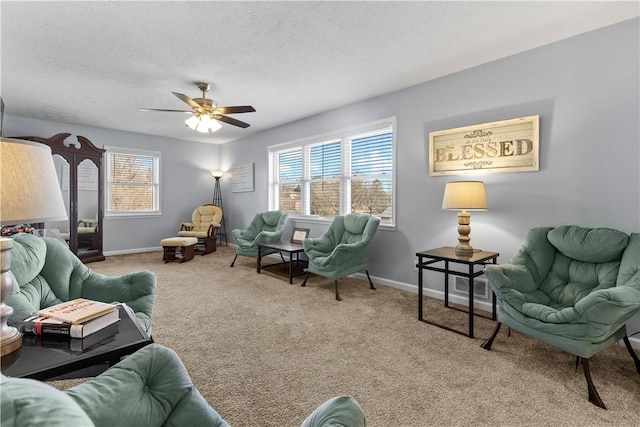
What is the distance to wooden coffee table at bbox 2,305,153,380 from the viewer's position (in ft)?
3.39

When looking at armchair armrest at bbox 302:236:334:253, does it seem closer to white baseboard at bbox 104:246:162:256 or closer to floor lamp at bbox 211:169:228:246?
floor lamp at bbox 211:169:228:246

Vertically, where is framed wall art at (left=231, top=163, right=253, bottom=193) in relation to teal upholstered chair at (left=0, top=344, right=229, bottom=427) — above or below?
above

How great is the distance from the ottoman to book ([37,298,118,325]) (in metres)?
4.17

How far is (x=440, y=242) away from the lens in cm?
355

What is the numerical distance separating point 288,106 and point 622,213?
387 centimetres

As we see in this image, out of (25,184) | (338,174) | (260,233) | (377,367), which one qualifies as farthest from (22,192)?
(338,174)

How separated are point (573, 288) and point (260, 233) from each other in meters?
3.64

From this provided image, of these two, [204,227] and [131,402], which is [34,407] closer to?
[131,402]

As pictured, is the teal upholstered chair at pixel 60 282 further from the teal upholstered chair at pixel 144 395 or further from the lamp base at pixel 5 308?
the teal upholstered chair at pixel 144 395

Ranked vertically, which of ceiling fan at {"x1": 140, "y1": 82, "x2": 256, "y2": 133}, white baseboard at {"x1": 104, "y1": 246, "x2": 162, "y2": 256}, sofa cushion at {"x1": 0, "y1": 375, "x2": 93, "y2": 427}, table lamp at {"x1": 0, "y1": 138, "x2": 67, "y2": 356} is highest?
ceiling fan at {"x1": 140, "y1": 82, "x2": 256, "y2": 133}

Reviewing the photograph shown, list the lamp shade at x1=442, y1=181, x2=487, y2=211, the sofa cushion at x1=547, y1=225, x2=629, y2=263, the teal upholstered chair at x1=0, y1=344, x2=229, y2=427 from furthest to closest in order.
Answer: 1. the lamp shade at x1=442, y1=181, x2=487, y2=211
2. the sofa cushion at x1=547, y1=225, x2=629, y2=263
3. the teal upholstered chair at x1=0, y1=344, x2=229, y2=427

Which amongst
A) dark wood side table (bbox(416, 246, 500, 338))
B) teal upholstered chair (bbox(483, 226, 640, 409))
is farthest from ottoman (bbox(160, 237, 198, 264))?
teal upholstered chair (bbox(483, 226, 640, 409))

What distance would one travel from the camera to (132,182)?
21.2 ft

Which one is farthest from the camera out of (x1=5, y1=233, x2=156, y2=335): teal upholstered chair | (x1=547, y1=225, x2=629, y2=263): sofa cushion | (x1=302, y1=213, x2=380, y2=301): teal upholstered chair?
(x1=302, y1=213, x2=380, y2=301): teal upholstered chair
